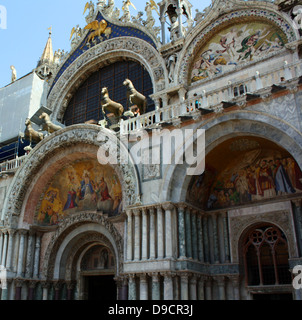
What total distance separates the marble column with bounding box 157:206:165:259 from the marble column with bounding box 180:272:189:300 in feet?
2.70

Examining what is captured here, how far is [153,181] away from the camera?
42.2 feet

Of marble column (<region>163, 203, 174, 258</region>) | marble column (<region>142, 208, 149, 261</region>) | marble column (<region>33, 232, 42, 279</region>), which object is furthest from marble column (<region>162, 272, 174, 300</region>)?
marble column (<region>33, 232, 42, 279</region>)

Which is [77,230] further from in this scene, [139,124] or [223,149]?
[223,149]

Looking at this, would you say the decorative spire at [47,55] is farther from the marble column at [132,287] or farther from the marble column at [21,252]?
the marble column at [132,287]

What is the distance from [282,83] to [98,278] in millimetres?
10321

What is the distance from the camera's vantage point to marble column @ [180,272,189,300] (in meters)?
11.5

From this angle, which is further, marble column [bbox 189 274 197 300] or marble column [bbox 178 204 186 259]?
marble column [bbox 178 204 186 259]

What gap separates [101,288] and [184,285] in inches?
218

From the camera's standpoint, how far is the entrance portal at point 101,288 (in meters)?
15.7

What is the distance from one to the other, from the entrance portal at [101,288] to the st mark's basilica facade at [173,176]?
50mm

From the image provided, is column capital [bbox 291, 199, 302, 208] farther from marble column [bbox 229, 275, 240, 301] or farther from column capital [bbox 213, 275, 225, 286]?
column capital [bbox 213, 275, 225, 286]

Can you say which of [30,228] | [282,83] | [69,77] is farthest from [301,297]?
[69,77]

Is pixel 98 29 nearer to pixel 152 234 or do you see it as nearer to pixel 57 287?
pixel 152 234

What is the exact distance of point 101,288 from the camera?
52.4 ft
